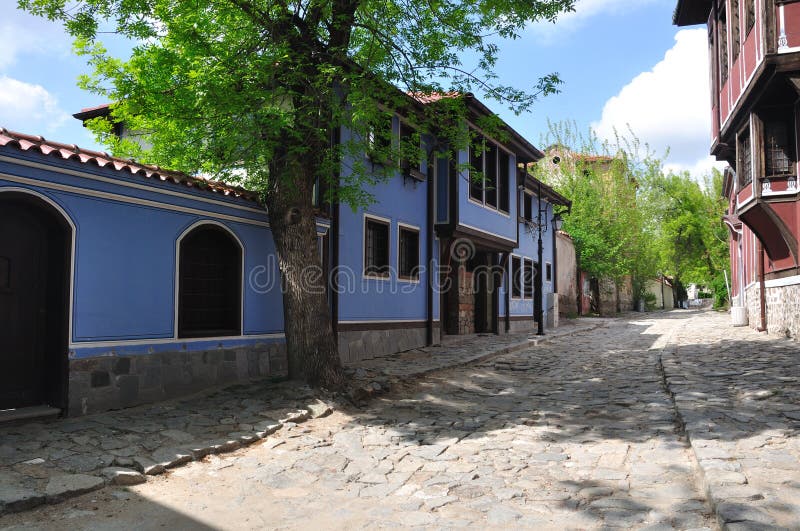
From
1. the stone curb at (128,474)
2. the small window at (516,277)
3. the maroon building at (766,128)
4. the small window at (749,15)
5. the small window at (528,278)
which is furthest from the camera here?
the small window at (528,278)

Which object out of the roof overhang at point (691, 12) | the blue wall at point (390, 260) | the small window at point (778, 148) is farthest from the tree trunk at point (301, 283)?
the roof overhang at point (691, 12)

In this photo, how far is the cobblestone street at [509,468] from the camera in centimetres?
399

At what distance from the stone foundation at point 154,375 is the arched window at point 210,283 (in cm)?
38

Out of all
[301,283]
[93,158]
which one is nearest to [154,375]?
[301,283]

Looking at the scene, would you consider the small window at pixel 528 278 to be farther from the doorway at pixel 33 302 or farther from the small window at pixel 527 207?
the doorway at pixel 33 302

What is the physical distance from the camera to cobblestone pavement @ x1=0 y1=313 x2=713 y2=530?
4023 mm

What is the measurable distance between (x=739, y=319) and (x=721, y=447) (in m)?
17.5

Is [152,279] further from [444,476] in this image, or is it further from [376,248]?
[376,248]

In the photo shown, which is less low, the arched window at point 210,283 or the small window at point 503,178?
the small window at point 503,178

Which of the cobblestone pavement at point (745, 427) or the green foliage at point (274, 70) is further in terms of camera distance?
the green foliage at point (274, 70)

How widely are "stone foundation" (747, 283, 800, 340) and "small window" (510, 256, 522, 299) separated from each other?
23.2 feet

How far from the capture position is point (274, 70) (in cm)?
801

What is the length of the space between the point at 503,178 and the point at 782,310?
785 centimetres

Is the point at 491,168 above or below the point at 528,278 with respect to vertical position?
above
